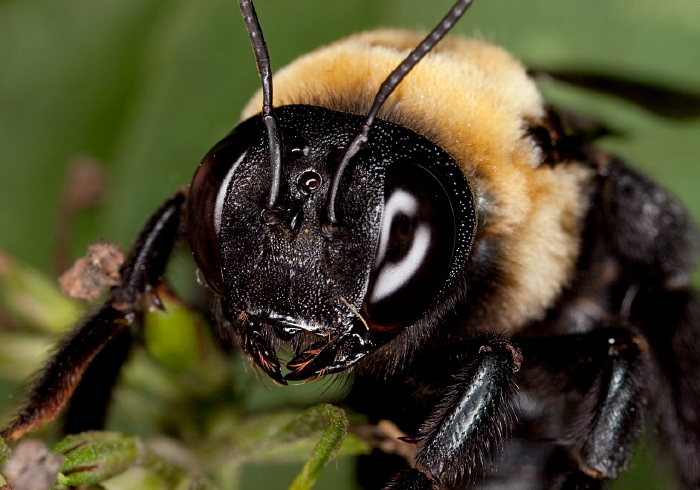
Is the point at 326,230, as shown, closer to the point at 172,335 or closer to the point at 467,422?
the point at 467,422

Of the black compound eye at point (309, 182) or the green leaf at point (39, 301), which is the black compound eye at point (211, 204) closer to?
the black compound eye at point (309, 182)

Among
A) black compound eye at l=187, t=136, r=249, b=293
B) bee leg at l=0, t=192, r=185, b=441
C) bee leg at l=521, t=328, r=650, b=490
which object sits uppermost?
black compound eye at l=187, t=136, r=249, b=293

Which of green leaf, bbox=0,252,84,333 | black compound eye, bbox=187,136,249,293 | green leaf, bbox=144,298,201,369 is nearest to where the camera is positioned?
black compound eye, bbox=187,136,249,293

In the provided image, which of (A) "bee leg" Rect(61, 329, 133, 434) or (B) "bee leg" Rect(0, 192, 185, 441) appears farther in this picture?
(A) "bee leg" Rect(61, 329, 133, 434)

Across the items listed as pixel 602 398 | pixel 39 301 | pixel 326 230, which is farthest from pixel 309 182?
pixel 39 301

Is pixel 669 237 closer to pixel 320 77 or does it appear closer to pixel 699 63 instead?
pixel 699 63

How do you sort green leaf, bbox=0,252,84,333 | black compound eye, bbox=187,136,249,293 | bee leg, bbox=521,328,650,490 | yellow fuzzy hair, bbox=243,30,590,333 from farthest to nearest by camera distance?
1. green leaf, bbox=0,252,84,333
2. bee leg, bbox=521,328,650,490
3. yellow fuzzy hair, bbox=243,30,590,333
4. black compound eye, bbox=187,136,249,293

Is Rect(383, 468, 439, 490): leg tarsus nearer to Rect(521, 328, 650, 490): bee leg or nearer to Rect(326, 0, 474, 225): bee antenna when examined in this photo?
Rect(521, 328, 650, 490): bee leg

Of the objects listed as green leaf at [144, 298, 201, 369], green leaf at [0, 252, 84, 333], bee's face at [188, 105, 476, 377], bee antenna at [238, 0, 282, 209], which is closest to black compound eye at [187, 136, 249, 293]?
bee's face at [188, 105, 476, 377]
